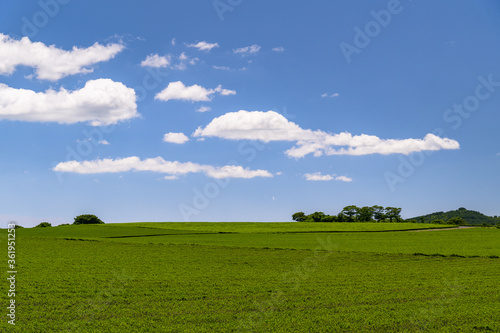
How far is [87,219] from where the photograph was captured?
130 metres

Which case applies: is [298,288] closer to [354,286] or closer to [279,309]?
[354,286]

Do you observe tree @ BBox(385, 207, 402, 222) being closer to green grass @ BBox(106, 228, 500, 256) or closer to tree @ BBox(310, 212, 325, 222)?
tree @ BBox(310, 212, 325, 222)

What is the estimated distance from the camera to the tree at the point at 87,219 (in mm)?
129625

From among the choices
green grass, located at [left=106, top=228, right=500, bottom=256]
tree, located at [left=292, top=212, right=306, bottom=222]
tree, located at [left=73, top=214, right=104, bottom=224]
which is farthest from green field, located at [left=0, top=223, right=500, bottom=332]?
tree, located at [left=292, top=212, right=306, bottom=222]

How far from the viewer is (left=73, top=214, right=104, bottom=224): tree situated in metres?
130

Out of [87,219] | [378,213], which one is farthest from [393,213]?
[87,219]

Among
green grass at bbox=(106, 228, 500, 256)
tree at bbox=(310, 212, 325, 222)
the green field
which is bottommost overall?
green grass at bbox=(106, 228, 500, 256)

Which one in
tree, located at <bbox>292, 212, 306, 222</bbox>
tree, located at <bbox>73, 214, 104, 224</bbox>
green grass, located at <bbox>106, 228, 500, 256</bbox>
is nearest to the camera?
green grass, located at <bbox>106, 228, 500, 256</bbox>

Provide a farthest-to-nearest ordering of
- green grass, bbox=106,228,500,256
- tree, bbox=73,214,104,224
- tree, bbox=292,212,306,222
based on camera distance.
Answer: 1. tree, bbox=292,212,306,222
2. tree, bbox=73,214,104,224
3. green grass, bbox=106,228,500,256

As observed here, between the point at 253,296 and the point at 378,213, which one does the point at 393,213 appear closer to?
the point at 378,213

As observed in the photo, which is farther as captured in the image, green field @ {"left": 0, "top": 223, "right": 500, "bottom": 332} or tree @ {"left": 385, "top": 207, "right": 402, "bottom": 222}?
tree @ {"left": 385, "top": 207, "right": 402, "bottom": 222}

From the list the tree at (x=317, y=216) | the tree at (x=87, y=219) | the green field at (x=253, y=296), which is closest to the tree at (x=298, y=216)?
the tree at (x=317, y=216)

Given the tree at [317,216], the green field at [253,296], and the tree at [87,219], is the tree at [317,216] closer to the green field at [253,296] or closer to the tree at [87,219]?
the tree at [87,219]

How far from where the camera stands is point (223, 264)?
3216 cm
